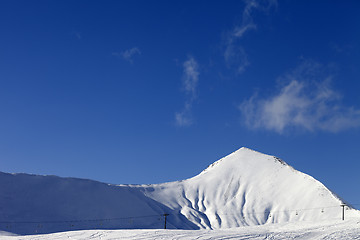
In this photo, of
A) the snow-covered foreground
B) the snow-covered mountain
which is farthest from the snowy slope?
the snow-covered foreground

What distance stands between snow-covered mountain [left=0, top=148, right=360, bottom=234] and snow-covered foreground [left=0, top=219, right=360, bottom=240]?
64.7 metres

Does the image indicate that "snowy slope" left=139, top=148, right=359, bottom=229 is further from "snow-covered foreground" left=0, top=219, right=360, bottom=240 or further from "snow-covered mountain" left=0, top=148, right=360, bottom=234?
"snow-covered foreground" left=0, top=219, right=360, bottom=240

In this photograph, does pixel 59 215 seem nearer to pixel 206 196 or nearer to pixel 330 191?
pixel 206 196

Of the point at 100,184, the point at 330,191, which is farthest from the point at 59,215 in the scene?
the point at 330,191

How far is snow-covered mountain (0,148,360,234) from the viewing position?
128000 millimetres

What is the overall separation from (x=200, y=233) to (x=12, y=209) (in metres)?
86.5

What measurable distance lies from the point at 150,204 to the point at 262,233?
116m

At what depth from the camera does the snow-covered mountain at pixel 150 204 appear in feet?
420

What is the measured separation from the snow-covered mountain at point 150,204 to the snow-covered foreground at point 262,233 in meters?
64.7

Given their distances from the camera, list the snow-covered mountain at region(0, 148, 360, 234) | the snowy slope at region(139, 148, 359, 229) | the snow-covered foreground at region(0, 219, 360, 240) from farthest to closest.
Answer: the snowy slope at region(139, 148, 359, 229), the snow-covered mountain at region(0, 148, 360, 234), the snow-covered foreground at region(0, 219, 360, 240)

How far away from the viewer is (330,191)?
17588 cm

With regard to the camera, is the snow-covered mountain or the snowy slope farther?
the snowy slope

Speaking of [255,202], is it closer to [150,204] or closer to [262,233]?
[150,204]

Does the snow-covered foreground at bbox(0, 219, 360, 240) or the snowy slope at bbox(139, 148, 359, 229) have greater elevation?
the snowy slope at bbox(139, 148, 359, 229)
